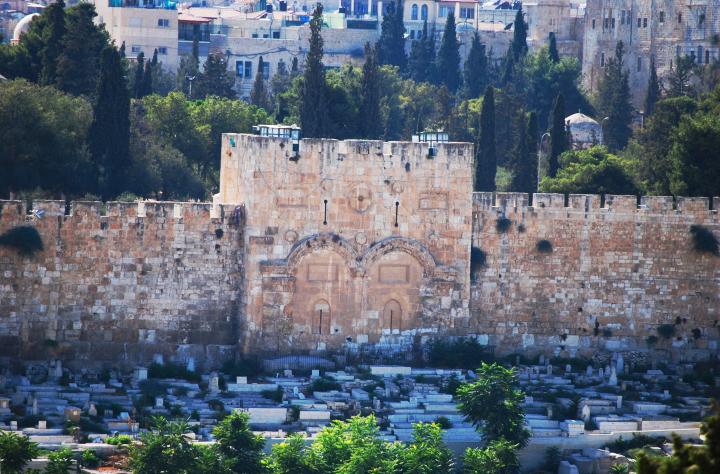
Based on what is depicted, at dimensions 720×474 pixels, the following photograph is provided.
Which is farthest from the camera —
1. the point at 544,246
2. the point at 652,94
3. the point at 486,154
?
the point at 652,94

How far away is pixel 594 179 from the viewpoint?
56.4 meters

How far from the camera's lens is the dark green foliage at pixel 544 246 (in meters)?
47.5

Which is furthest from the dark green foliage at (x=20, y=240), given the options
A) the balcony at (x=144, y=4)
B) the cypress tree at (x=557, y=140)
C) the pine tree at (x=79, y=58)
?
the balcony at (x=144, y=4)

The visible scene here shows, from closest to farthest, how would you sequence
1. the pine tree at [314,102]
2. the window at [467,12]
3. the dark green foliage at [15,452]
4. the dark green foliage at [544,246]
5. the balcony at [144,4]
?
the dark green foliage at [15,452]
the dark green foliage at [544,246]
the pine tree at [314,102]
the balcony at [144,4]
the window at [467,12]

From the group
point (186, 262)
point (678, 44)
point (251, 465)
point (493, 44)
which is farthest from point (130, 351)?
point (493, 44)

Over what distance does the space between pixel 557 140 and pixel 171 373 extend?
67.1ft

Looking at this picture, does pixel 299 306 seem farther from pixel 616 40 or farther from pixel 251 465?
pixel 616 40

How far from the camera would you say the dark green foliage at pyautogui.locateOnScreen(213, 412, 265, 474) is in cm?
3912

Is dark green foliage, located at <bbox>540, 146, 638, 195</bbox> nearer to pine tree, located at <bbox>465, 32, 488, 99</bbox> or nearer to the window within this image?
pine tree, located at <bbox>465, 32, 488, 99</bbox>

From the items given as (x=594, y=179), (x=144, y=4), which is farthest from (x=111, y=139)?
(x=144, y=4)

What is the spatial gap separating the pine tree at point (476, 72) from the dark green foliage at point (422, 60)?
2752mm

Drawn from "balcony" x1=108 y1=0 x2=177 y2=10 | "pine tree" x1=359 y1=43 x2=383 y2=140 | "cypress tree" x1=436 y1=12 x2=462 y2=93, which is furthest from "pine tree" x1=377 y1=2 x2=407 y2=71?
"pine tree" x1=359 y1=43 x2=383 y2=140

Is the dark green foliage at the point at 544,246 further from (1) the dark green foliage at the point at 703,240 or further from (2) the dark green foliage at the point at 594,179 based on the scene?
(2) the dark green foliage at the point at 594,179

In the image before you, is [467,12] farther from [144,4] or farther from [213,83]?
[213,83]
